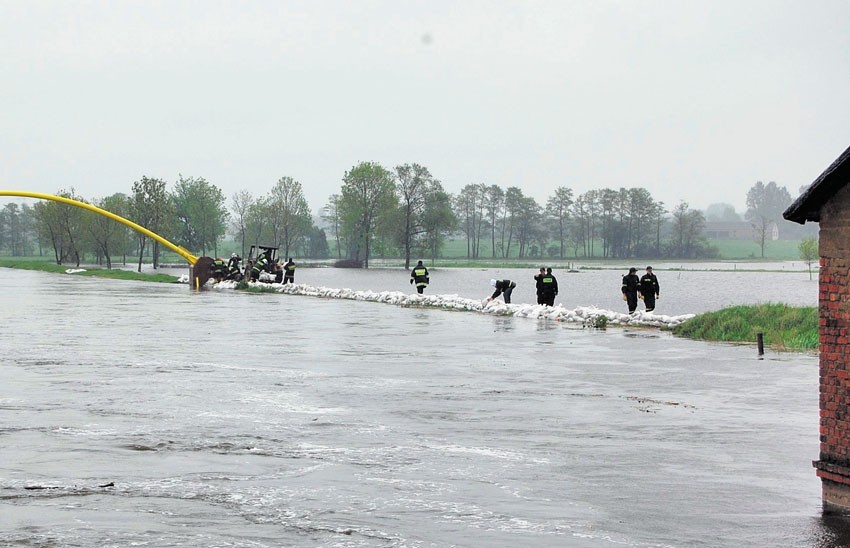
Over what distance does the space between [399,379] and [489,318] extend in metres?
18.5

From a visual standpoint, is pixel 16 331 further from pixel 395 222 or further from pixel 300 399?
pixel 395 222

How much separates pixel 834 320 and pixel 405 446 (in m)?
5.23

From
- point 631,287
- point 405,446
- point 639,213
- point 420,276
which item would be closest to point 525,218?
point 639,213

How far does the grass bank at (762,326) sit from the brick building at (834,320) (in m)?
17.1

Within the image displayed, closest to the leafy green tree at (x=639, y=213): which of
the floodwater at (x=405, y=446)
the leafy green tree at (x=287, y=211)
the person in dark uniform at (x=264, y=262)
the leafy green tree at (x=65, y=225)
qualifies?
the leafy green tree at (x=287, y=211)

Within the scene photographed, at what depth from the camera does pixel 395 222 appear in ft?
449

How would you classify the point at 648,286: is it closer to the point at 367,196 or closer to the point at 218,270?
the point at 218,270

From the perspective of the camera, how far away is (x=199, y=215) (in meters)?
148

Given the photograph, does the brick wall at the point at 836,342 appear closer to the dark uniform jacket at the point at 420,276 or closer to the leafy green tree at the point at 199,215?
the dark uniform jacket at the point at 420,276

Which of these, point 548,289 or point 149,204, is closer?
point 548,289

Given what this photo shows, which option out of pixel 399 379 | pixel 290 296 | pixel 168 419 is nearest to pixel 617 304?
pixel 290 296

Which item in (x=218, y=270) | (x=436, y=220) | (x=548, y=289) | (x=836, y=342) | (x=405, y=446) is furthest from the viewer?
Result: (x=436, y=220)

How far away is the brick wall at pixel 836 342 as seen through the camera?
9406 millimetres

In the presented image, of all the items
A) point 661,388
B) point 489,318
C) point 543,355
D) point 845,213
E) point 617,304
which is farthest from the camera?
point 617,304
